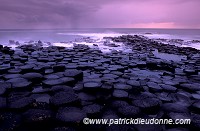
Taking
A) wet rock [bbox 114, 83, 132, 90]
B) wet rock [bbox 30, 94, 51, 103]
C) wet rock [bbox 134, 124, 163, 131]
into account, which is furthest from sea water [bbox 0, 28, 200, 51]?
wet rock [bbox 134, 124, 163, 131]

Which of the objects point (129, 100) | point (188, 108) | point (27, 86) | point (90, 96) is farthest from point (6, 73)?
point (188, 108)

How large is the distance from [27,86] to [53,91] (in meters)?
0.69

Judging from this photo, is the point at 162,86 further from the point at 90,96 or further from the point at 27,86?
the point at 27,86

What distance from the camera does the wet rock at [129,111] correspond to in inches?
110

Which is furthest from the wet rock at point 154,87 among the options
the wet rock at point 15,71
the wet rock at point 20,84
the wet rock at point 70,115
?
the wet rock at point 15,71

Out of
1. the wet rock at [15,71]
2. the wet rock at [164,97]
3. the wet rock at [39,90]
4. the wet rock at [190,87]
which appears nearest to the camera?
the wet rock at [164,97]

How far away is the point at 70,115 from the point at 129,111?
937 millimetres

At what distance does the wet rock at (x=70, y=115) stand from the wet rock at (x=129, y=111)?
633mm

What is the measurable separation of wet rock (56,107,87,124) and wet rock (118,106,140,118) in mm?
633

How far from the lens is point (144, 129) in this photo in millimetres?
2482

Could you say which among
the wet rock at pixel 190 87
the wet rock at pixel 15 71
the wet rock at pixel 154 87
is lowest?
the wet rock at pixel 190 87

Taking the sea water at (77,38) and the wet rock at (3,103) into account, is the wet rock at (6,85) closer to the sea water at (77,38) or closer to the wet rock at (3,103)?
the wet rock at (3,103)

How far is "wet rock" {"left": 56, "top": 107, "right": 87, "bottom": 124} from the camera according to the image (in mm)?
2467

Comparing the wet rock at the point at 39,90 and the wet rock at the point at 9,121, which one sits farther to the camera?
the wet rock at the point at 39,90
